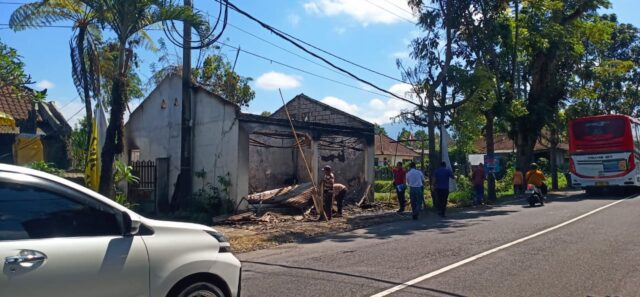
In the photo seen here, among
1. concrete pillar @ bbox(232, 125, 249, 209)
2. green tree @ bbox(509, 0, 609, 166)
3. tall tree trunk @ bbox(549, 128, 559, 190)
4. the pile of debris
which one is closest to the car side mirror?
the pile of debris

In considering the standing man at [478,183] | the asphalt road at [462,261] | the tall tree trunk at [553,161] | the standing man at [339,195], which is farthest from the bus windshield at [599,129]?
the standing man at [339,195]

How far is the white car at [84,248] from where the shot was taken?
3.72m

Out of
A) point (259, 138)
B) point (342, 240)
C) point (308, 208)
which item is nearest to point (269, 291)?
point (342, 240)

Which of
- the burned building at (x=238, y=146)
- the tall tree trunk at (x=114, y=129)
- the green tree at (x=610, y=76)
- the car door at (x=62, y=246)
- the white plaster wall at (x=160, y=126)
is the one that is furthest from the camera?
the green tree at (x=610, y=76)

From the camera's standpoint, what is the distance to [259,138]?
2094cm

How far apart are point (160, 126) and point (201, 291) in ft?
50.8

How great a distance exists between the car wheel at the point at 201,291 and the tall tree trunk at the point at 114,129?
7.97 meters

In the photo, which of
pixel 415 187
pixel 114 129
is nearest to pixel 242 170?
pixel 415 187

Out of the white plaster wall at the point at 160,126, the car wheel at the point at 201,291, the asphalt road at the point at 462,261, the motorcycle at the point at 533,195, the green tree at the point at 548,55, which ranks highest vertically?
the green tree at the point at 548,55

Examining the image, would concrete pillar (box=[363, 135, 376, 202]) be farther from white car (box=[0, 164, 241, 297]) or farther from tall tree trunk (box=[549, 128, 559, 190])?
white car (box=[0, 164, 241, 297])

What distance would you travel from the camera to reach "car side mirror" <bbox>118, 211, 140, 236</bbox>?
4.29 meters

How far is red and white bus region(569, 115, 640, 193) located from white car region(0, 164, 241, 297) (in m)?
23.6

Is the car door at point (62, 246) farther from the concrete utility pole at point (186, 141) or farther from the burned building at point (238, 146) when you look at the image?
the concrete utility pole at point (186, 141)

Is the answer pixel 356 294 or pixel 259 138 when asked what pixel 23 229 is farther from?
pixel 259 138
